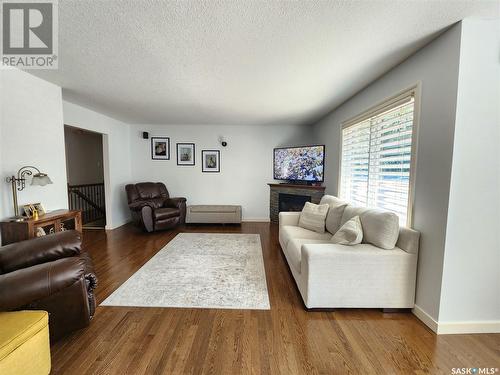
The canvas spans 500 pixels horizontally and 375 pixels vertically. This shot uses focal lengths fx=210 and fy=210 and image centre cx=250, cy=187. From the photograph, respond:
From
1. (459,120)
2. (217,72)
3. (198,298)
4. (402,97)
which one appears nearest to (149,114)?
(217,72)

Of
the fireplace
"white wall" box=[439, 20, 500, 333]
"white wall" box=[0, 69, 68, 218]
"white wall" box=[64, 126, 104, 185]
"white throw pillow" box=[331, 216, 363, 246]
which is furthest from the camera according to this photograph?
"white wall" box=[64, 126, 104, 185]

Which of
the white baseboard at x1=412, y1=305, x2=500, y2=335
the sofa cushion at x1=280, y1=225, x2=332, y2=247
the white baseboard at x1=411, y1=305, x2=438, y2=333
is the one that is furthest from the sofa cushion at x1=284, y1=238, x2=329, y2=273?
the white baseboard at x1=412, y1=305, x2=500, y2=335

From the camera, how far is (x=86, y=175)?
626cm

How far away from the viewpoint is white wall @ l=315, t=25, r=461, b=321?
1.56 m

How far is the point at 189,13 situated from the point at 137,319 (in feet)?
7.85

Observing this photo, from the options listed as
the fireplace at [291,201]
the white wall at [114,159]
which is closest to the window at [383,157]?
the fireplace at [291,201]

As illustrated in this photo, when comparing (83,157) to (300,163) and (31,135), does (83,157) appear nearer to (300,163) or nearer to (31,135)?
(31,135)

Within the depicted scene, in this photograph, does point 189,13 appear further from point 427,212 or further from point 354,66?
point 427,212

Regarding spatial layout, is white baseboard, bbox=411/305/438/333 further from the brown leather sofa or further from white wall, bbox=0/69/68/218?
white wall, bbox=0/69/68/218

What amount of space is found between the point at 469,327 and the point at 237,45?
115 inches

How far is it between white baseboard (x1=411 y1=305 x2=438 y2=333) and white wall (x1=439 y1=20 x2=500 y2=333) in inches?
1.6

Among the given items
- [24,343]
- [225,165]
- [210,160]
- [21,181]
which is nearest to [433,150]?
[24,343]

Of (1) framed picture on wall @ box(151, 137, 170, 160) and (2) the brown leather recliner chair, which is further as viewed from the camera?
(1) framed picture on wall @ box(151, 137, 170, 160)

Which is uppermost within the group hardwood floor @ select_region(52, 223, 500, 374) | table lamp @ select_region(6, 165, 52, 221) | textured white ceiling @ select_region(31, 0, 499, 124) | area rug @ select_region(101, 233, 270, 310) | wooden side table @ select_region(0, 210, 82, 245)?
textured white ceiling @ select_region(31, 0, 499, 124)
